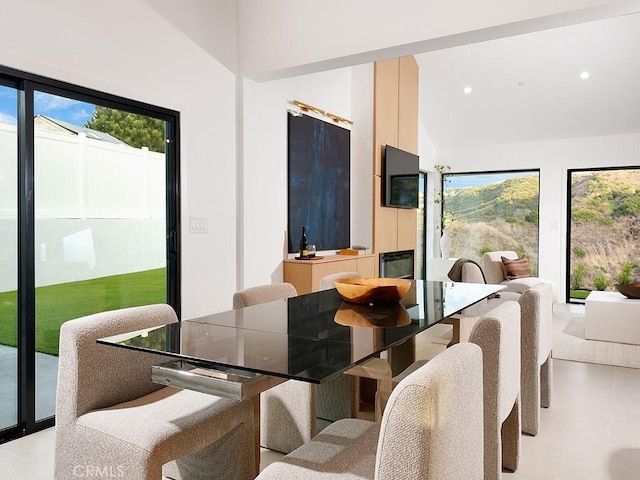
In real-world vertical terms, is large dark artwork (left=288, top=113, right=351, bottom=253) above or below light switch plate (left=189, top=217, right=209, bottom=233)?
above

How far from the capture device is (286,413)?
8.16 ft

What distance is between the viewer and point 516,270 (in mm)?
6715

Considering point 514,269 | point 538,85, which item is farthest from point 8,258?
point 538,85

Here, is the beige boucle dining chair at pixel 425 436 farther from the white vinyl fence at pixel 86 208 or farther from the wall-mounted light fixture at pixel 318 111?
the wall-mounted light fixture at pixel 318 111

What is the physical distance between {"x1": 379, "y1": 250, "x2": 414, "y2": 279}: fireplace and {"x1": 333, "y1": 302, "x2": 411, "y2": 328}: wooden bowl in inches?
158

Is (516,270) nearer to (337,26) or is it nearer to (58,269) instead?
(337,26)

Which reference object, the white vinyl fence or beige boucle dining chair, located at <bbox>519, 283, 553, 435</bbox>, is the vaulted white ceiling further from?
the white vinyl fence

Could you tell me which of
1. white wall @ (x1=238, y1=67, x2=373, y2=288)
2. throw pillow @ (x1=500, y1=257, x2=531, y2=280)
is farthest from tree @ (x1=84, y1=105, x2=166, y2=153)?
throw pillow @ (x1=500, y1=257, x2=531, y2=280)

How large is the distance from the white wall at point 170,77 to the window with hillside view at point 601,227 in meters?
5.98

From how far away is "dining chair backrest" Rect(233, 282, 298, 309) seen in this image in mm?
2621

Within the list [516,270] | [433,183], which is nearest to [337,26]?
[516,270]

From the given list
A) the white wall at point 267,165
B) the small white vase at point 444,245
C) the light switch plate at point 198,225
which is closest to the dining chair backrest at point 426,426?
the light switch plate at point 198,225

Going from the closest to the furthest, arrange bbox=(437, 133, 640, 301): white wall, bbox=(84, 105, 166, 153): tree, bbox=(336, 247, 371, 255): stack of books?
bbox=(84, 105, 166, 153): tree < bbox=(336, 247, 371, 255): stack of books < bbox=(437, 133, 640, 301): white wall

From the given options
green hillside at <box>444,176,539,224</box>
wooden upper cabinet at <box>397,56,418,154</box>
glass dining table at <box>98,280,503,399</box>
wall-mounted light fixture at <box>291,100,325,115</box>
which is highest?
wooden upper cabinet at <box>397,56,418,154</box>
